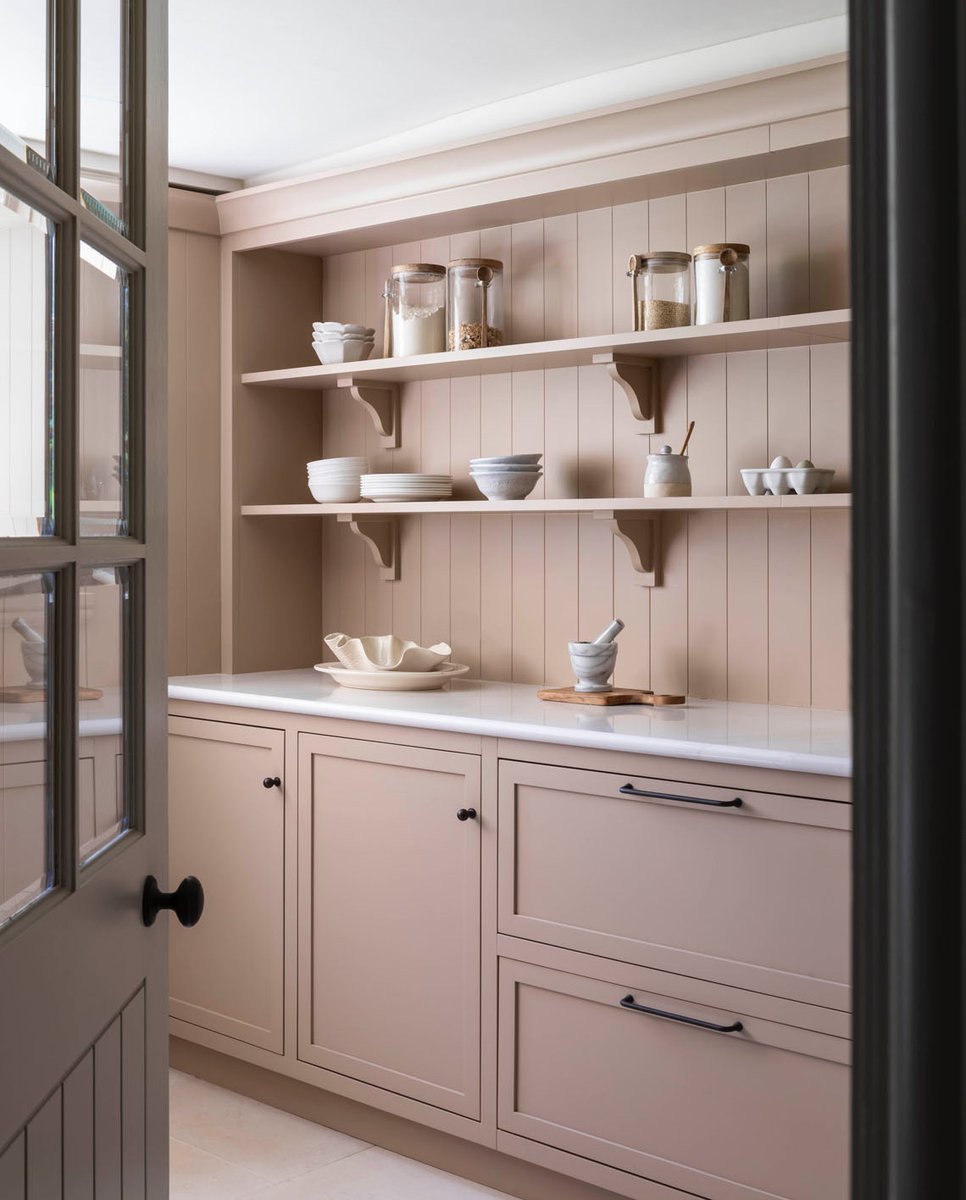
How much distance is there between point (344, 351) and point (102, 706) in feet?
8.17

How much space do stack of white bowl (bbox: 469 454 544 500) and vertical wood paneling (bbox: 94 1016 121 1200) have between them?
83.0 inches

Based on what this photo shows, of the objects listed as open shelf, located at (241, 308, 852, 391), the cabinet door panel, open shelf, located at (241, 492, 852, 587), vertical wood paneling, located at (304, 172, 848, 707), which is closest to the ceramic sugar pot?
open shelf, located at (241, 492, 852, 587)

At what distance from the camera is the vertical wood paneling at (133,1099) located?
1.13 meters

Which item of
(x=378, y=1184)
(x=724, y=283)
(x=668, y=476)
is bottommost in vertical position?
(x=378, y=1184)

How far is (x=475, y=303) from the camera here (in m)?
3.15

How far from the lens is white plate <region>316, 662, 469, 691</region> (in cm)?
314

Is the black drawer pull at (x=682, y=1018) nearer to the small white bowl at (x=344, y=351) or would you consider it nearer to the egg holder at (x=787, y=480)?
the egg holder at (x=787, y=480)

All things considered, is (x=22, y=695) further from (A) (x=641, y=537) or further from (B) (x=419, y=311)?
(B) (x=419, y=311)

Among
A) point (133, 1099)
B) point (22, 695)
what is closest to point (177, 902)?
point (133, 1099)

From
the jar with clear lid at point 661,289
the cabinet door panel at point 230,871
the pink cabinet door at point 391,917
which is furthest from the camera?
the cabinet door panel at point 230,871

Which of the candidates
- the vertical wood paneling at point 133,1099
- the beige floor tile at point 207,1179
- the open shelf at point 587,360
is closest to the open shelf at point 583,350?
the open shelf at point 587,360

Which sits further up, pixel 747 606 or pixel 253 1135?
pixel 747 606

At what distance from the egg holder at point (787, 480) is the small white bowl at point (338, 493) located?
121 centimetres

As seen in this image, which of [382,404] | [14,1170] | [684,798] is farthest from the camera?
[382,404]
